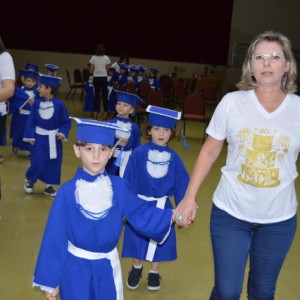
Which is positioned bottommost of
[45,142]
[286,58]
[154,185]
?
[45,142]

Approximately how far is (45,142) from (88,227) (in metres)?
3.72

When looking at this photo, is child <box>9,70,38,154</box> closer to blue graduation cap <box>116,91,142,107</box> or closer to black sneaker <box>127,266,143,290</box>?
blue graduation cap <box>116,91,142,107</box>

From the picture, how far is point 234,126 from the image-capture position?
270 cm

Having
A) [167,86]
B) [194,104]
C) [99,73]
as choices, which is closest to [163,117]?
[194,104]

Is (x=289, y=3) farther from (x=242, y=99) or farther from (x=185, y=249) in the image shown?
(x=242, y=99)

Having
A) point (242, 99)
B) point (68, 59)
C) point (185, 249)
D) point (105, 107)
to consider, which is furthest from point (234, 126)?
point (68, 59)

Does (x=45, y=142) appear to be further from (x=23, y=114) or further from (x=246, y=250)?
(x=246, y=250)

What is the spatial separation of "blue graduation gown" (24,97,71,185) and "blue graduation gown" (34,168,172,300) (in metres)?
3.54

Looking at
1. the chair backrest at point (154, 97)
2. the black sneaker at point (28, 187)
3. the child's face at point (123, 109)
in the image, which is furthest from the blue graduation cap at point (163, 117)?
the chair backrest at point (154, 97)

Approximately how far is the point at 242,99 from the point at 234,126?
0.14 metres

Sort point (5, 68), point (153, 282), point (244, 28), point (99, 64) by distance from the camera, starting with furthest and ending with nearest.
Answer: point (244, 28) < point (99, 64) < point (153, 282) < point (5, 68)

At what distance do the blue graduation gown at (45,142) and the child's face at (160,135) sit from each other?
7.31 ft

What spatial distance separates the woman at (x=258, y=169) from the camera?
2.64 m

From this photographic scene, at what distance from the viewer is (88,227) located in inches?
111
